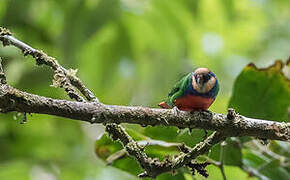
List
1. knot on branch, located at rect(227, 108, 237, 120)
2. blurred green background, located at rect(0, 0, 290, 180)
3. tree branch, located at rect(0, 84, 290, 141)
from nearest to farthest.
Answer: tree branch, located at rect(0, 84, 290, 141) → knot on branch, located at rect(227, 108, 237, 120) → blurred green background, located at rect(0, 0, 290, 180)

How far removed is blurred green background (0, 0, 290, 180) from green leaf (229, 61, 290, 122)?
55 cm

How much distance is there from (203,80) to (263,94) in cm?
55

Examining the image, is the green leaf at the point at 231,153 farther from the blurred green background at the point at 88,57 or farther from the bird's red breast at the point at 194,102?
the blurred green background at the point at 88,57

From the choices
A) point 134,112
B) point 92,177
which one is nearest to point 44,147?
point 92,177

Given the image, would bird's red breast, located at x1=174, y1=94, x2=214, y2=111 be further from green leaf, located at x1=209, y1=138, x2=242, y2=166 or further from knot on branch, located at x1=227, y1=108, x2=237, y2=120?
green leaf, located at x1=209, y1=138, x2=242, y2=166

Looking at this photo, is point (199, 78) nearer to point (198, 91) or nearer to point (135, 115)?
point (198, 91)

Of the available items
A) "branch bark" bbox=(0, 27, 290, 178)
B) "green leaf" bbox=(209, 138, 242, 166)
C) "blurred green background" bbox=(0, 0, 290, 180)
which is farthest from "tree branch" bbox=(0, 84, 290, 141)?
"blurred green background" bbox=(0, 0, 290, 180)

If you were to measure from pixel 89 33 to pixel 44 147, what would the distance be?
1.03 metres

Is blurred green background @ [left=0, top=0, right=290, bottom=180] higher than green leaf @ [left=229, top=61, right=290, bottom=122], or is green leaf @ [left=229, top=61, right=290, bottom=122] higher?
blurred green background @ [left=0, top=0, right=290, bottom=180]

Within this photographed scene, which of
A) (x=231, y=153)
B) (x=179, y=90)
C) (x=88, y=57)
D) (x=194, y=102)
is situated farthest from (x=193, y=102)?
(x=88, y=57)

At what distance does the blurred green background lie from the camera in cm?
290

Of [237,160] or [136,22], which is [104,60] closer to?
[136,22]

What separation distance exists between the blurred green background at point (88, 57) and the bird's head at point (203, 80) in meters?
0.99

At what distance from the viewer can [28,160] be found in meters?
3.41
